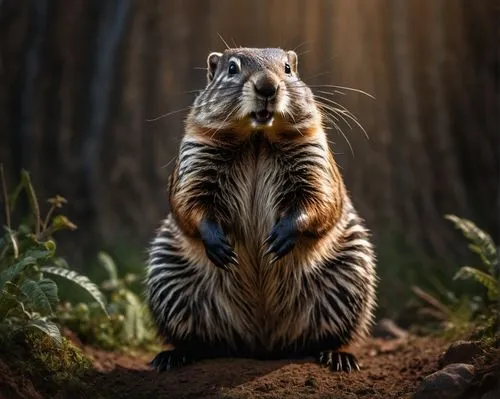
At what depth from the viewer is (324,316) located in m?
6.67

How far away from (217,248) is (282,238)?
45 cm

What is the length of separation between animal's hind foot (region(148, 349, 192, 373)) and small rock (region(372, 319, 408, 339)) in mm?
2574

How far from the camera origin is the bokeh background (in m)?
9.80

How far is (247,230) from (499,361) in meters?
2.17

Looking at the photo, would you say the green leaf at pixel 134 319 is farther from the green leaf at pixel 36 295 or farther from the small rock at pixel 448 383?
the small rock at pixel 448 383

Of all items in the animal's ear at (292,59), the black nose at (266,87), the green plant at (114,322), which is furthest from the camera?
the green plant at (114,322)

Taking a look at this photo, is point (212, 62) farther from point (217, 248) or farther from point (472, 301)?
point (472, 301)

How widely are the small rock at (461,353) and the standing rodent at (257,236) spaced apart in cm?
71

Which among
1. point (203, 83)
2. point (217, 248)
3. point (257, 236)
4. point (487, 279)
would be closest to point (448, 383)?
point (217, 248)

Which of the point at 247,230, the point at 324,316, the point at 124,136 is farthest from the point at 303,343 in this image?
the point at 124,136

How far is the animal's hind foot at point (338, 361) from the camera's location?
6.36 metres

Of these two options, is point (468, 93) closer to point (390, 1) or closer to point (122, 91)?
point (390, 1)

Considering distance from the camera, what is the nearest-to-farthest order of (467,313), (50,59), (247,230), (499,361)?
(499,361), (247,230), (467,313), (50,59)

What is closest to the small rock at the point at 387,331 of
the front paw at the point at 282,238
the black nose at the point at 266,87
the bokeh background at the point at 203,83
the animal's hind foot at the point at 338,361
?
the bokeh background at the point at 203,83
